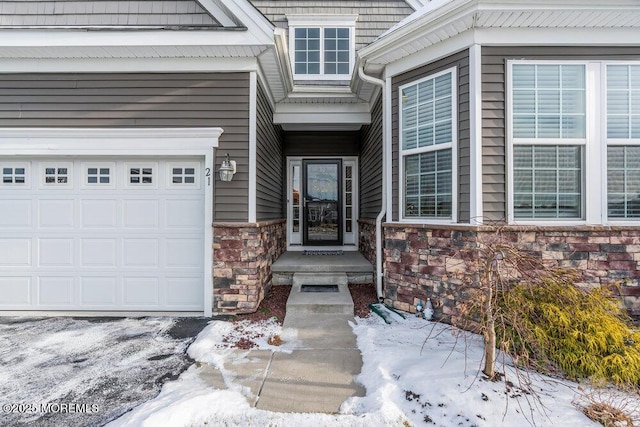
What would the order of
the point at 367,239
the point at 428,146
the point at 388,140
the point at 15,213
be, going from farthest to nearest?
1. the point at 367,239
2. the point at 388,140
3. the point at 15,213
4. the point at 428,146

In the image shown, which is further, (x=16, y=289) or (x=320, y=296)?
(x=320, y=296)

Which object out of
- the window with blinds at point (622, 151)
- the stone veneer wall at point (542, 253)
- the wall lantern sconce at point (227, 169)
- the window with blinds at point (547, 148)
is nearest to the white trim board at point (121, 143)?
the wall lantern sconce at point (227, 169)

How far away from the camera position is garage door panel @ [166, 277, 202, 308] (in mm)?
4430

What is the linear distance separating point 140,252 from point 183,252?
0.60 meters

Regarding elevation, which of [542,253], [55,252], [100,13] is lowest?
[55,252]

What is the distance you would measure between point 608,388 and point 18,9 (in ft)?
25.8

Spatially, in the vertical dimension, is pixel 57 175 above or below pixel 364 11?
below

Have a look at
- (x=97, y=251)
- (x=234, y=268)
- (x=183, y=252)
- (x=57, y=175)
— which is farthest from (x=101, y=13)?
(x=234, y=268)

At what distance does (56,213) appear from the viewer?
4438mm

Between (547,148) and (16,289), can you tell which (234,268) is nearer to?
(16,289)

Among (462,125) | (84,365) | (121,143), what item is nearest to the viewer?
(84,365)

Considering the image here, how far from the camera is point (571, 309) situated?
2918mm

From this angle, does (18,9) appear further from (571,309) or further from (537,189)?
(571,309)

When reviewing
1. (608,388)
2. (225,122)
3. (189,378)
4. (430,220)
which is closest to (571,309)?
(608,388)
